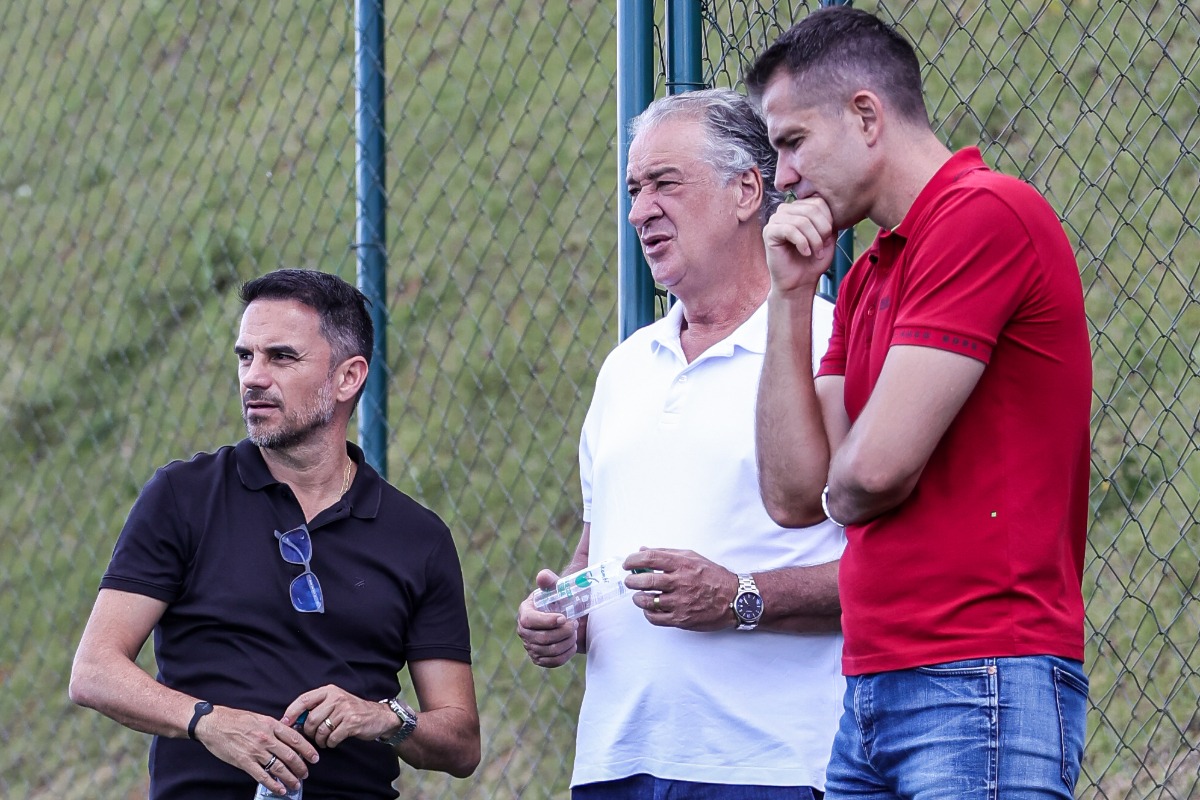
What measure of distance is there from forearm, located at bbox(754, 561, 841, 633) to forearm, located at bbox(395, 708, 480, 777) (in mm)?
688

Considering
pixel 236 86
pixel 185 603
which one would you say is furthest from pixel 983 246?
pixel 236 86

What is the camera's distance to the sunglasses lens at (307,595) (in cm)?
257

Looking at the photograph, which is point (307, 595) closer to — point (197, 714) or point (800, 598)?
point (197, 714)

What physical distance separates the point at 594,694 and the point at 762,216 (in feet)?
2.99

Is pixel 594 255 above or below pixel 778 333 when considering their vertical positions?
below

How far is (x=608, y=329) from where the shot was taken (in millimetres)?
5918

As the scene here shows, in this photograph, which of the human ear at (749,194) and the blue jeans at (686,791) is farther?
the human ear at (749,194)

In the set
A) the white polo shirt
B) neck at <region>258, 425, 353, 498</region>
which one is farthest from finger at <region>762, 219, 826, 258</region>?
neck at <region>258, 425, 353, 498</region>

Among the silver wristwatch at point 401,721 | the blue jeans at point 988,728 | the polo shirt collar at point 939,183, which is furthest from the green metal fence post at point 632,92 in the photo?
the blue jeans at point 988,728

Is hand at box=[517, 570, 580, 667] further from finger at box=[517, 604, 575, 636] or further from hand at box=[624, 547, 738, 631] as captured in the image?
hand at box=[624, 547, 738, 631]

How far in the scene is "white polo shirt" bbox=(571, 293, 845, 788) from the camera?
228 centimetres

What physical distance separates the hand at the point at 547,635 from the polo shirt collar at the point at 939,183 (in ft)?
3.12

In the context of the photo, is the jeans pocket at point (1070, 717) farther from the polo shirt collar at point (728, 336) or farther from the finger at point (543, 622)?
the finger at point (543, 622)

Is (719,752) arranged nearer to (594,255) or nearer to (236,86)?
(594,255)
